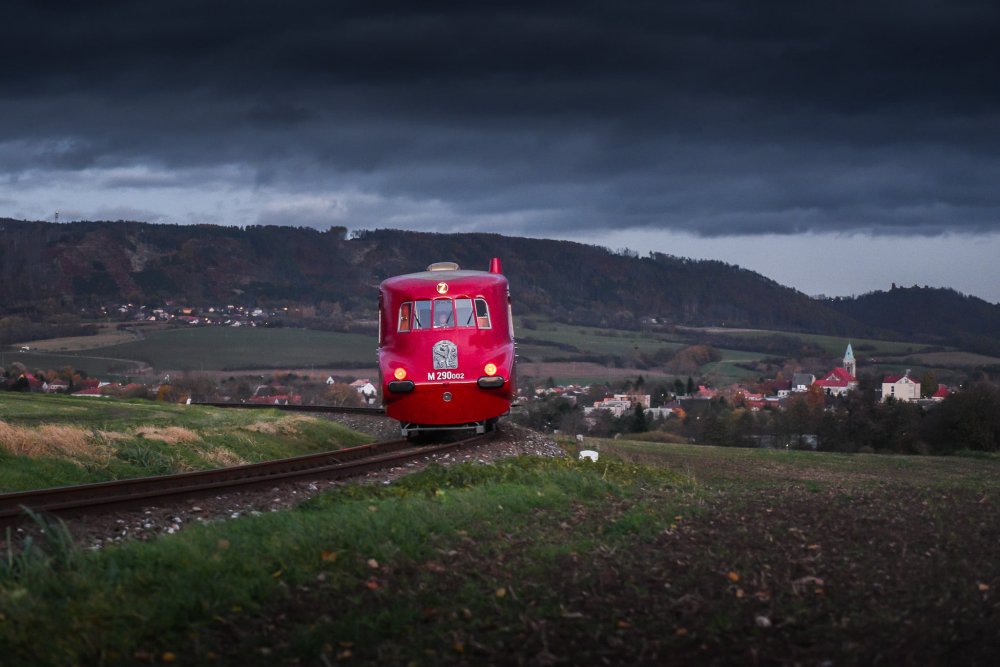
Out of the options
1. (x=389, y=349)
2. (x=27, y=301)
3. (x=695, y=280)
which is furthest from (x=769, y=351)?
(x=389, y=349)

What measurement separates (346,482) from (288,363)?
70.2 m

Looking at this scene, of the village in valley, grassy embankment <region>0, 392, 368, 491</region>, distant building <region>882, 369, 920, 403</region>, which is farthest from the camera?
distant building <region>882, 369, 920, 403</region>

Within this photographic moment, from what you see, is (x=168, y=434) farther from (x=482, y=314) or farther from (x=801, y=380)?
(x=801, y=380)

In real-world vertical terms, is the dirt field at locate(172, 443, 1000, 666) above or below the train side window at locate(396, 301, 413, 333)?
below

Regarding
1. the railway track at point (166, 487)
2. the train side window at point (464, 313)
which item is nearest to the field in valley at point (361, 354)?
the train side window at point (464, 313)

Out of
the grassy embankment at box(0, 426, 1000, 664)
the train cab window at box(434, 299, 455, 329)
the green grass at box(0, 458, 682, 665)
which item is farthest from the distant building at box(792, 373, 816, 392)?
the green grass at box(0, 458, 682, 665)

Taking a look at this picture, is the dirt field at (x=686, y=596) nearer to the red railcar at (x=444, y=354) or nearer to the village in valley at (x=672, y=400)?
the red railcar at (x=444, y=354)

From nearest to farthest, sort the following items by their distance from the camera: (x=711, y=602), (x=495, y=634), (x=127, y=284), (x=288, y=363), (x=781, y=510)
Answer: (x=495, y=634)
(x=711, y=602)
(x=781, y=510)
(x=288, y=363)
(x=127, y=284)

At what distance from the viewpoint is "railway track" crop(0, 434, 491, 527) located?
11750 mm

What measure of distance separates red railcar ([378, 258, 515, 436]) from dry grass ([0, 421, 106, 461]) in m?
7.15

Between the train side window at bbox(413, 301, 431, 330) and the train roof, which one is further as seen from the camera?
the train roof

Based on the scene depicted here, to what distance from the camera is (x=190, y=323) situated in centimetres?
9975

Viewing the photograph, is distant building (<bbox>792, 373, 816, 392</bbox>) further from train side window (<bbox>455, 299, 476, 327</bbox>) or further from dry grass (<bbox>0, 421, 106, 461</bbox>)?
dry grass (<bbox>0, 421, 106, 461</bbox>)

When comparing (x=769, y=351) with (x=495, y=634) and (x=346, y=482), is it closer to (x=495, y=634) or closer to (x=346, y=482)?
(x=346, y=482)
